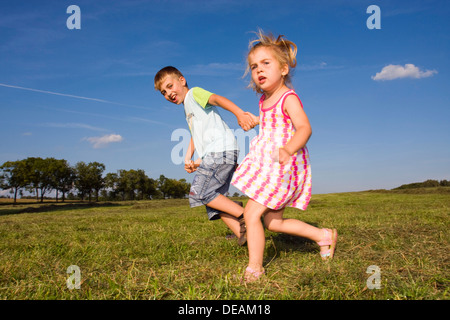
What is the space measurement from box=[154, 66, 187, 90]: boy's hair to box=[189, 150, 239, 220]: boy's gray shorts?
4.06 ft

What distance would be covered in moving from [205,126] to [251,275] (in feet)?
6.92

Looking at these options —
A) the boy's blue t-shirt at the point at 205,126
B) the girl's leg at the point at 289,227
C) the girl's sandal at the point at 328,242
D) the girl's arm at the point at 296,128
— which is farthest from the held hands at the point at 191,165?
the girl's sandal at the point at 328,242

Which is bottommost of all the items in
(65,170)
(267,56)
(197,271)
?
(197,271)

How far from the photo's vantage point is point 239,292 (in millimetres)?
2402

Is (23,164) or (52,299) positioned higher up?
(23,164)

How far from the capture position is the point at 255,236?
10.3ft

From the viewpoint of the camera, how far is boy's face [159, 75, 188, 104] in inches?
179

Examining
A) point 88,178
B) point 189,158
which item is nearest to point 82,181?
point 88,178

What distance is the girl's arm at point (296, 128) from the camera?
9.83ft

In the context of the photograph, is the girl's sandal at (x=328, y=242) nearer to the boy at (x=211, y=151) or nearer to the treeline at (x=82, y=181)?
the boy at (x=211, y=151)

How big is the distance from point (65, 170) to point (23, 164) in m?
6.63

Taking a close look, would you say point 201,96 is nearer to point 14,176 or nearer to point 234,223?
point 234,223
